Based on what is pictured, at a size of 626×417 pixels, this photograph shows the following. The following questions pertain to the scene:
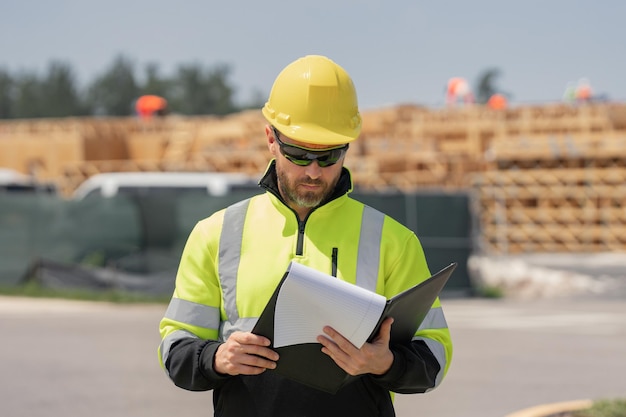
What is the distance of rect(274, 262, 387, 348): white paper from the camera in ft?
9.90

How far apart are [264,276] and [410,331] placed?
0.46 meters

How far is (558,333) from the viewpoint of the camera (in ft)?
52.6

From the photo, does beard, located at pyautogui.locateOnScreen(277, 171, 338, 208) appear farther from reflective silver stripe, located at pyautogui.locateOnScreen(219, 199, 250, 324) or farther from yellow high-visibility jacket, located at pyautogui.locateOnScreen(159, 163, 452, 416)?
reflective silver stripe, located at pyautogui.locateOnScreen(219, 199, 250, 324)

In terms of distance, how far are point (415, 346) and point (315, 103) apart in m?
0.79

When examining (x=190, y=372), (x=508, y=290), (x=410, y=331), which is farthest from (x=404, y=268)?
(x=508, y=290)

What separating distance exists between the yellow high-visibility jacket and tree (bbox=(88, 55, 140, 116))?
142 metres

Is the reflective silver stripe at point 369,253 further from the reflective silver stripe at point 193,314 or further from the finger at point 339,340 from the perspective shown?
the reflective silver stripe at point 193,314

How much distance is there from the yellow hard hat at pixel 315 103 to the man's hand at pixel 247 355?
0.62m

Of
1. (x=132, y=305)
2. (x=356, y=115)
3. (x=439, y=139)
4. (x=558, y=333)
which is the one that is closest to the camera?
(x=356, y=115)

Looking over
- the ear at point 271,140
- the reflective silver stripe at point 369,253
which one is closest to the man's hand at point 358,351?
the reflective silver stripe at point 369,253

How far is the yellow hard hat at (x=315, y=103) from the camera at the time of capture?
3438mm

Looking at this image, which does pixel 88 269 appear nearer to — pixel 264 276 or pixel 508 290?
pixel 508 290

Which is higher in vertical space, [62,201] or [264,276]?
[264,276]

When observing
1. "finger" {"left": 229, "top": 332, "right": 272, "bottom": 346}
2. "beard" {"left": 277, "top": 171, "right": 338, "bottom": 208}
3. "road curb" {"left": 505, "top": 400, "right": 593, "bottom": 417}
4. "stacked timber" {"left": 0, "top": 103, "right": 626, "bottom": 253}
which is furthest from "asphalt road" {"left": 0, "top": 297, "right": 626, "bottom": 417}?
"stacked timber" {"left": 0, "top": 103, "right": 626, "bottom": 253}
